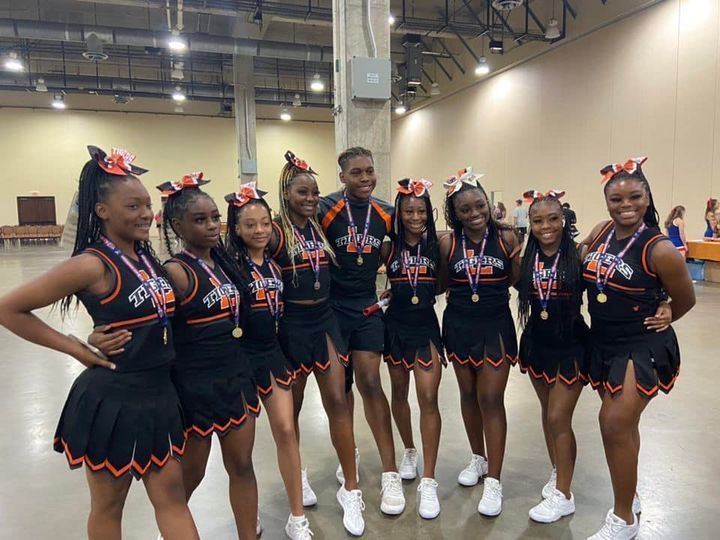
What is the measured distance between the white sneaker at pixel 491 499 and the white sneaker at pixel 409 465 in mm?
407

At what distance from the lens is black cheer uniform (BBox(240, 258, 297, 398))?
84.0 inches

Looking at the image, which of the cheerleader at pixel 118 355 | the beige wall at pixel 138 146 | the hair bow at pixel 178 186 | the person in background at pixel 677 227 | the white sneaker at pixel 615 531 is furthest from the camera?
the beige wall at pixel 138 146

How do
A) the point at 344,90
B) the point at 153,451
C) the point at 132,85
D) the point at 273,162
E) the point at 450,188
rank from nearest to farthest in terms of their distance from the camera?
the point at 153,451, the point at 450,188, the point at 344,90, the point at 132,85, the point at 273,162

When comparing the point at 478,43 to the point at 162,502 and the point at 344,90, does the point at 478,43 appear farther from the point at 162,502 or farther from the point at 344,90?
the point at 162,502

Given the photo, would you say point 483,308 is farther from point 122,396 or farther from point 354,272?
point 122,396

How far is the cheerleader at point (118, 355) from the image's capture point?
1.56 meters

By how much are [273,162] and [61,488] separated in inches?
848

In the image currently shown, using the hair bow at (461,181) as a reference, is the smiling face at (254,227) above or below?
below

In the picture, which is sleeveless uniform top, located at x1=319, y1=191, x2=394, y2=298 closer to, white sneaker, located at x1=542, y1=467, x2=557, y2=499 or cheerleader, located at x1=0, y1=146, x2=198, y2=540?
cheerleader, located at x1=0, y1=146, x2=198, y2=540

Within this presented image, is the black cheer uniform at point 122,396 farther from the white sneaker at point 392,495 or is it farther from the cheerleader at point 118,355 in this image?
the white sneaker at point 392,495

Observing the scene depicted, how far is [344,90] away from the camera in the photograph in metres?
5.78

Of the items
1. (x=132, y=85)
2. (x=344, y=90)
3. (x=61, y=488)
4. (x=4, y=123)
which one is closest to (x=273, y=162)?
(x=132, y=85)

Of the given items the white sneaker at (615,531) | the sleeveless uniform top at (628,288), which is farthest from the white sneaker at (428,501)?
the sleeveless uniform top at (628,288)

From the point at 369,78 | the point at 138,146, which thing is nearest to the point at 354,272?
the point at 369,78
